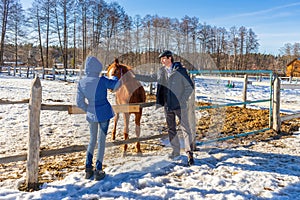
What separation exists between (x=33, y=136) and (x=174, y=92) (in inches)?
71.5

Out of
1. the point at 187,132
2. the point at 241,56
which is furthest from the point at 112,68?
the point at 241,56

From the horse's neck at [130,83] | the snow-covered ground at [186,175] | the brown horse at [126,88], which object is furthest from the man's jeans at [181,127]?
the horse's neck at [130,83]

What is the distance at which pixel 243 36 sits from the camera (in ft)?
157

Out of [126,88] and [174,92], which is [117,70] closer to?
[126,88]

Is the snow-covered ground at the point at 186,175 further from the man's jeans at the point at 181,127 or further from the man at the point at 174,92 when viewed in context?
the man at the point at 174,92

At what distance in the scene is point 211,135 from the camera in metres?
4.89

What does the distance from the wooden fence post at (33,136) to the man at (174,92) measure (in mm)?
1604

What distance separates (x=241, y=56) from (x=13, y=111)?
45413mm

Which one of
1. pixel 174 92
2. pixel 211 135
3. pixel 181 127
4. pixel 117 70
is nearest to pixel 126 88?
pixel 117 70

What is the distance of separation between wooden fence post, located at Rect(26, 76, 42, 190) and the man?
1604 millimetres

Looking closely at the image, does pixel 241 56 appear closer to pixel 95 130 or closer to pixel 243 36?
pixel 243 36

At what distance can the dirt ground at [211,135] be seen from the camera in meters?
3.07

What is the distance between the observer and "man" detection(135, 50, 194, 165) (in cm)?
328

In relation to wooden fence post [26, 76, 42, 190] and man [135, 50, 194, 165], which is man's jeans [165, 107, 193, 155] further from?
wooden fence post [26, 76, 42, 190]
